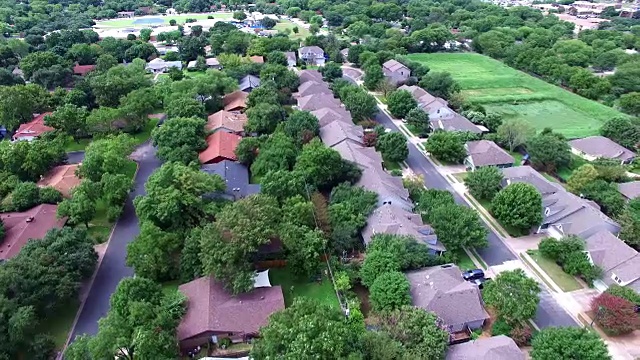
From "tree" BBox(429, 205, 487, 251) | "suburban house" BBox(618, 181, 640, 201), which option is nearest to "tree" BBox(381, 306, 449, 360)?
"tree" BBox(429, 205, 487, 251)

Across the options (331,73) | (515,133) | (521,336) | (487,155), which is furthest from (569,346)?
(331,73)

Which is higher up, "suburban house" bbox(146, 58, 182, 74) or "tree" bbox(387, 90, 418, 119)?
"suburban house" bbox(146, 58, 182, 74)

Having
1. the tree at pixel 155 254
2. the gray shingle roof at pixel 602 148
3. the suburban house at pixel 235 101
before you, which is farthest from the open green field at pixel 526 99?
the tree at pixel 155 254

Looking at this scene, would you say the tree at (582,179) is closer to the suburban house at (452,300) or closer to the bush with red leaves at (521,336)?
the suburban house at (452,300)

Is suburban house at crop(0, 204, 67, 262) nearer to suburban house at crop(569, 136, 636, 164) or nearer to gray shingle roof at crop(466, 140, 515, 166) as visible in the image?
gray shingle roof at crop(466, 140, 515, 166)

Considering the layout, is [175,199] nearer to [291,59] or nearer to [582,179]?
[582,179]

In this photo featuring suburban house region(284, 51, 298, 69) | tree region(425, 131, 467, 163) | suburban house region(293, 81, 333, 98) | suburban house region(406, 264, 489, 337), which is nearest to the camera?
suburban house region(406, 264, 489, 337)
